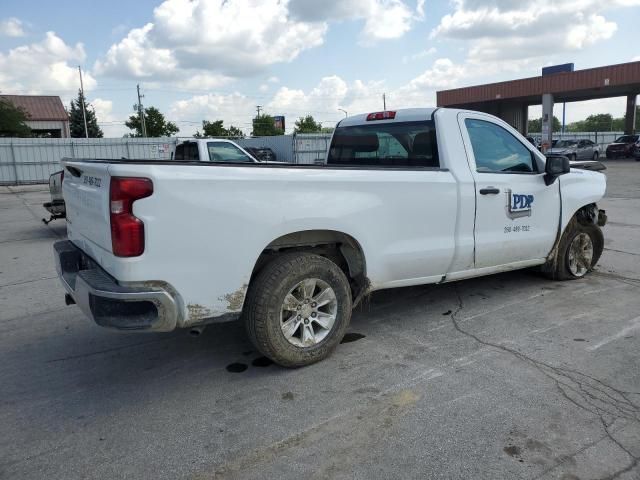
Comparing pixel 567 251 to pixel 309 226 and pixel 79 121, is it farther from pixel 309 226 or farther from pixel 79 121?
pixel 79 121

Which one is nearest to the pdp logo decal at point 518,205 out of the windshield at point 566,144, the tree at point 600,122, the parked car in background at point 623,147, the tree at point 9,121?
the windshield at point 566,144

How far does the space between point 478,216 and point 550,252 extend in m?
Result: 1.43

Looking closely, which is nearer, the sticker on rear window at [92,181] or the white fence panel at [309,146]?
the sticker on rear window at [92,181]

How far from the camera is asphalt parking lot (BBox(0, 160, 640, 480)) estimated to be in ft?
9.03

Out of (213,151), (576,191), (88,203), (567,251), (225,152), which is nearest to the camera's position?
(88,203)

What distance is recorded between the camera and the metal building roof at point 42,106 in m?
56.1

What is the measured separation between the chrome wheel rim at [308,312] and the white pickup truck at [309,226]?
1cm

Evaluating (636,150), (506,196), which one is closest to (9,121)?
(636,150)

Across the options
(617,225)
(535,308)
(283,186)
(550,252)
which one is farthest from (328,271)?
(617,225)

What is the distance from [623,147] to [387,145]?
113ft

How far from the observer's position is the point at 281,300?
3.61 m

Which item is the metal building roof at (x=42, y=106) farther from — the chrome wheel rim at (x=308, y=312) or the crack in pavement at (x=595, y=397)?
Answer: the crack in pavement at (x=595, y=397)

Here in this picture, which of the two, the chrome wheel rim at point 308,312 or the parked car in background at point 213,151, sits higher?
the parked car in background at point 213,151

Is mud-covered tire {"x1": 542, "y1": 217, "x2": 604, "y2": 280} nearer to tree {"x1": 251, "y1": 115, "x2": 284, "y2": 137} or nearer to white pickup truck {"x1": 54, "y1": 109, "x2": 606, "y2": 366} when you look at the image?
white pickup truck {"x1": 54, "y1": 109, "x2": 606, "y2": 366}
